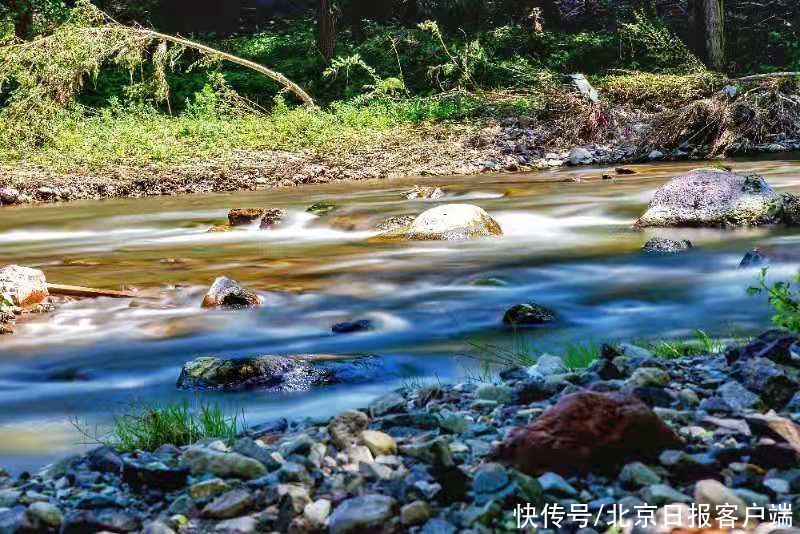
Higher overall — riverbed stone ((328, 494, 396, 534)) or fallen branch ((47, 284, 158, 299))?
fallen branch ((47, 284, 158, 299))

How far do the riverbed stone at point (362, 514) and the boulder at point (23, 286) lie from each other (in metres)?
5.05

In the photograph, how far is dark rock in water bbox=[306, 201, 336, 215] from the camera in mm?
12797

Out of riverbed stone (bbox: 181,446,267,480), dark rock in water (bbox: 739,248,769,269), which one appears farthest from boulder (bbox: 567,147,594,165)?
riverbed stone (bbox: 181,446,267,480)

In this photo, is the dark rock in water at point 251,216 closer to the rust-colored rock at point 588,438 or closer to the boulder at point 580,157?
the boulder at point 580,157

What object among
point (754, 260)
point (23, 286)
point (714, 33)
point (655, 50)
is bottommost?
point (754, 260)

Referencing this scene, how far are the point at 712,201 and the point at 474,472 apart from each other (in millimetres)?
7776

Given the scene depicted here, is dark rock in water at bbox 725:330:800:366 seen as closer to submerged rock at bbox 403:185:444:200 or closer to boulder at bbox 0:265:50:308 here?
boulder at bbox 0:265:50:308

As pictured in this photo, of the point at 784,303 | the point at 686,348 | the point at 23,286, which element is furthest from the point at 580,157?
the point at 784,303

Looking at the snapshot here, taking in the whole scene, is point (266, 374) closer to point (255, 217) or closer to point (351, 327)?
point (351, 327)

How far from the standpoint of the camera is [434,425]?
13.6 ft

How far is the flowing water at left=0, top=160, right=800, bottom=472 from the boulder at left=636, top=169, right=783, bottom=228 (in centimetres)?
29

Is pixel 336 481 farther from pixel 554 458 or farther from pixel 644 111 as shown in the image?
pixel 644 111

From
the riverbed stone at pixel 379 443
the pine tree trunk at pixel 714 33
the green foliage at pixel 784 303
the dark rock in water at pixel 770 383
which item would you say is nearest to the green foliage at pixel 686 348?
the green foliage at pixel 784 303

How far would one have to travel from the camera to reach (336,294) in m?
8.35
